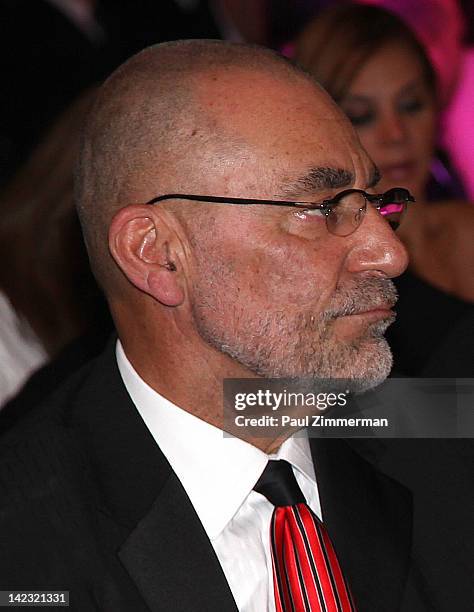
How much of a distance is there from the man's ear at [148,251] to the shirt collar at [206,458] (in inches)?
6.3

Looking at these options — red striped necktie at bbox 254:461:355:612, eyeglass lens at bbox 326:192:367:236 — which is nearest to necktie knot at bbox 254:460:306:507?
red striped necktie at bbox 254:461:355:612

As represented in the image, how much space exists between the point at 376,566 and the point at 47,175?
1.46 meters

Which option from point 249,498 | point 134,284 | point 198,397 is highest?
point 134,284

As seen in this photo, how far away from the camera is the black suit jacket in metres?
1.55


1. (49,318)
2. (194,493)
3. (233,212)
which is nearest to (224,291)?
(233,212)

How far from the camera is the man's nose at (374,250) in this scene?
1.64 m

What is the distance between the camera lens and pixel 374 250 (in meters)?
1.65

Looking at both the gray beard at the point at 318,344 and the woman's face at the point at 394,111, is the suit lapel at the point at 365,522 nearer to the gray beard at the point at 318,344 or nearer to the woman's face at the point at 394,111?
the gray beard at the point at 318,344

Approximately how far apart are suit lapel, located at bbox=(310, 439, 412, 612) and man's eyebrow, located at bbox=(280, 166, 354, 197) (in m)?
0.42

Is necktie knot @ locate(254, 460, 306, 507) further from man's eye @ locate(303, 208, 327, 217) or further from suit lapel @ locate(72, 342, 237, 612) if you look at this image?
man's eye @ locate(303, 208, 327, 217)

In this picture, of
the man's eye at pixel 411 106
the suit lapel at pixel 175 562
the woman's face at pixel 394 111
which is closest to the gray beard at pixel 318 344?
the suit lapel at pixel 175 562

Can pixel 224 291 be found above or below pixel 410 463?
above

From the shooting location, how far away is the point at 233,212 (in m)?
1.64

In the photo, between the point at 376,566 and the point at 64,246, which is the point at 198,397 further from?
the point at 64,246
